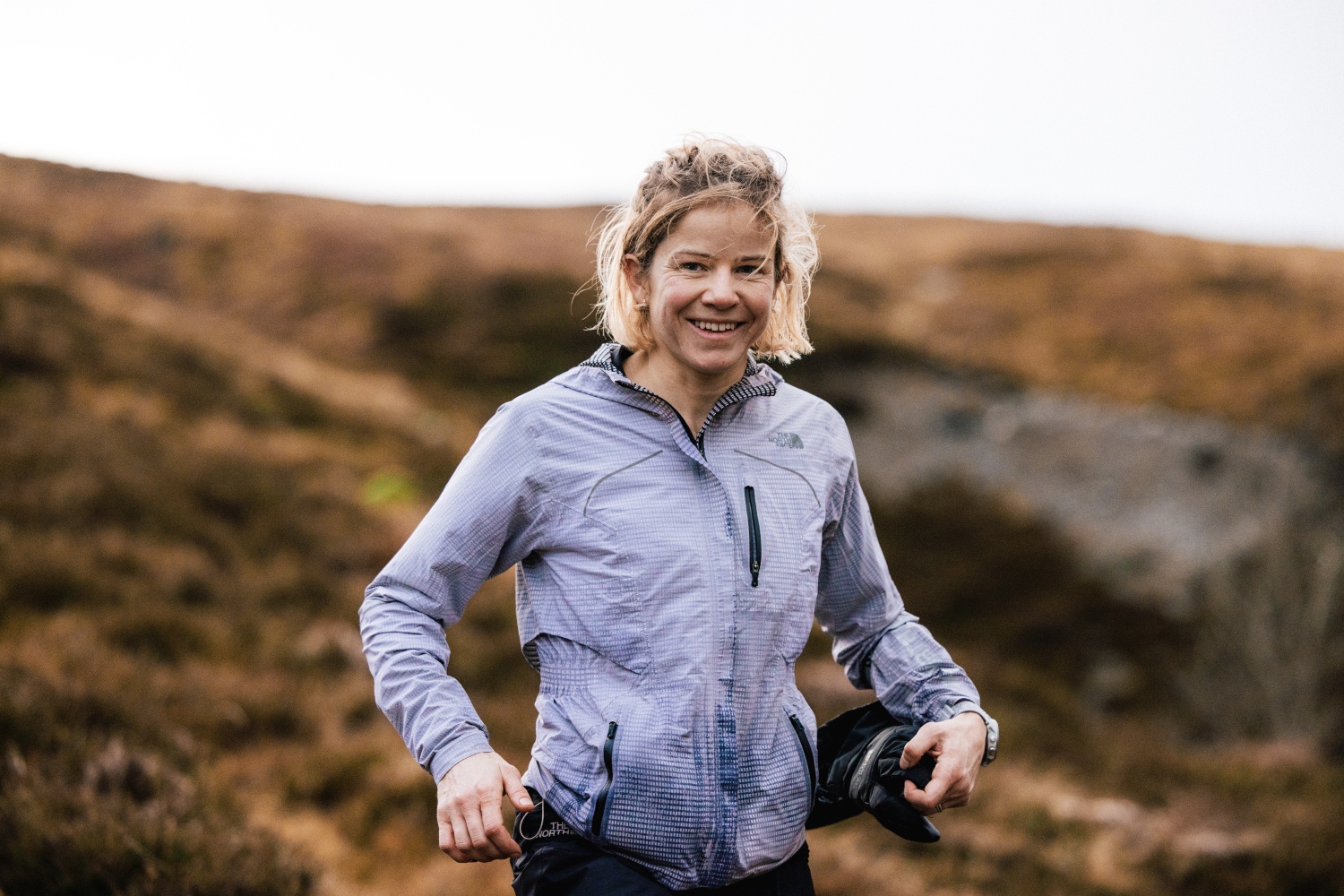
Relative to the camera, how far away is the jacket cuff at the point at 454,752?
5.37 feet

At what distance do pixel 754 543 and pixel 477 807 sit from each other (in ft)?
2.21

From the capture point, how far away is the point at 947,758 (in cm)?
182

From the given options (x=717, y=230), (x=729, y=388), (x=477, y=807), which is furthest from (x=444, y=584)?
(x=717, y=230)

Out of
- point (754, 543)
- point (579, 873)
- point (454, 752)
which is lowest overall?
point (579, 873)

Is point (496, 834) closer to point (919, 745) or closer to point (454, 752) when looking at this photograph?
point (454, 752)

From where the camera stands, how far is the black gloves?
6.03 feet

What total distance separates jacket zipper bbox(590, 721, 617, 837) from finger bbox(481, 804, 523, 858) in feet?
0.57

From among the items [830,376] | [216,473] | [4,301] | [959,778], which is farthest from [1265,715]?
[4,301]

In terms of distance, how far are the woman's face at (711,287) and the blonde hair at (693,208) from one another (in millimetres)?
28

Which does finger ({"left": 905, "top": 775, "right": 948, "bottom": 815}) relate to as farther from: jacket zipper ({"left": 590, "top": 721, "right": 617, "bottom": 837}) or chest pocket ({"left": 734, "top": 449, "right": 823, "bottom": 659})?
jacket zipper ({"left": 590, "top": 721, "right": 617, "bottom": 837})

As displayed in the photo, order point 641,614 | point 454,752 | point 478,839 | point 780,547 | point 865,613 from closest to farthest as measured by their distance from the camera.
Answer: point 478,839 < point 454,752 < point 641,614 < point 780,547 < point 865,613

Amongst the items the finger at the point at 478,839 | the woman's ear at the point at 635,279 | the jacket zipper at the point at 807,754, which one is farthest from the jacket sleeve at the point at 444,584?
the jacket zipper at the point at 807,754

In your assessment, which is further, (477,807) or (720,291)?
(720,291)

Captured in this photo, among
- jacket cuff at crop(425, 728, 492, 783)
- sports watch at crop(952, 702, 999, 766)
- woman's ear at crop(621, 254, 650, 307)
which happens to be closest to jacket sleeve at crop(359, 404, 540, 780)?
jacket cuff at crop(425, 728, 492, 783)
